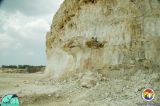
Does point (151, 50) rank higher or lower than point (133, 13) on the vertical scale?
lower

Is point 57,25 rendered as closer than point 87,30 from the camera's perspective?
No

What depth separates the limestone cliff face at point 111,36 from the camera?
18.4 meters

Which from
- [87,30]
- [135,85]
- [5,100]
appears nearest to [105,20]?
[87,30]

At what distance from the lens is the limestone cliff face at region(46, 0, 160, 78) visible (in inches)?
725

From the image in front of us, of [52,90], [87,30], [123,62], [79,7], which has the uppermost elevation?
[79,7]

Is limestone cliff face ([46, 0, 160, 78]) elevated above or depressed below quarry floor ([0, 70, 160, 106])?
above

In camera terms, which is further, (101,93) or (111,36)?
(111,36)

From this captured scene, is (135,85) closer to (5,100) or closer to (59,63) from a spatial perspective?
(59,63)

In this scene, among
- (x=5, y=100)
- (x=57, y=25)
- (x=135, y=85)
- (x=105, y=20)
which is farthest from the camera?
(x=57, y=25)

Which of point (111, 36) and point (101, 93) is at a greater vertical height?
point (111, 36)

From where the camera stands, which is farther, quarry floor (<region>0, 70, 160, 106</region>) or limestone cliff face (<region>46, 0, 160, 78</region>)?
limestone cliff face (<region>46, 0, 160, 78</region>)

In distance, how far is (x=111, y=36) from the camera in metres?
19.1

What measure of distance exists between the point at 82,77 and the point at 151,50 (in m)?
3.51

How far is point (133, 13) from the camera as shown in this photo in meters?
18.9
